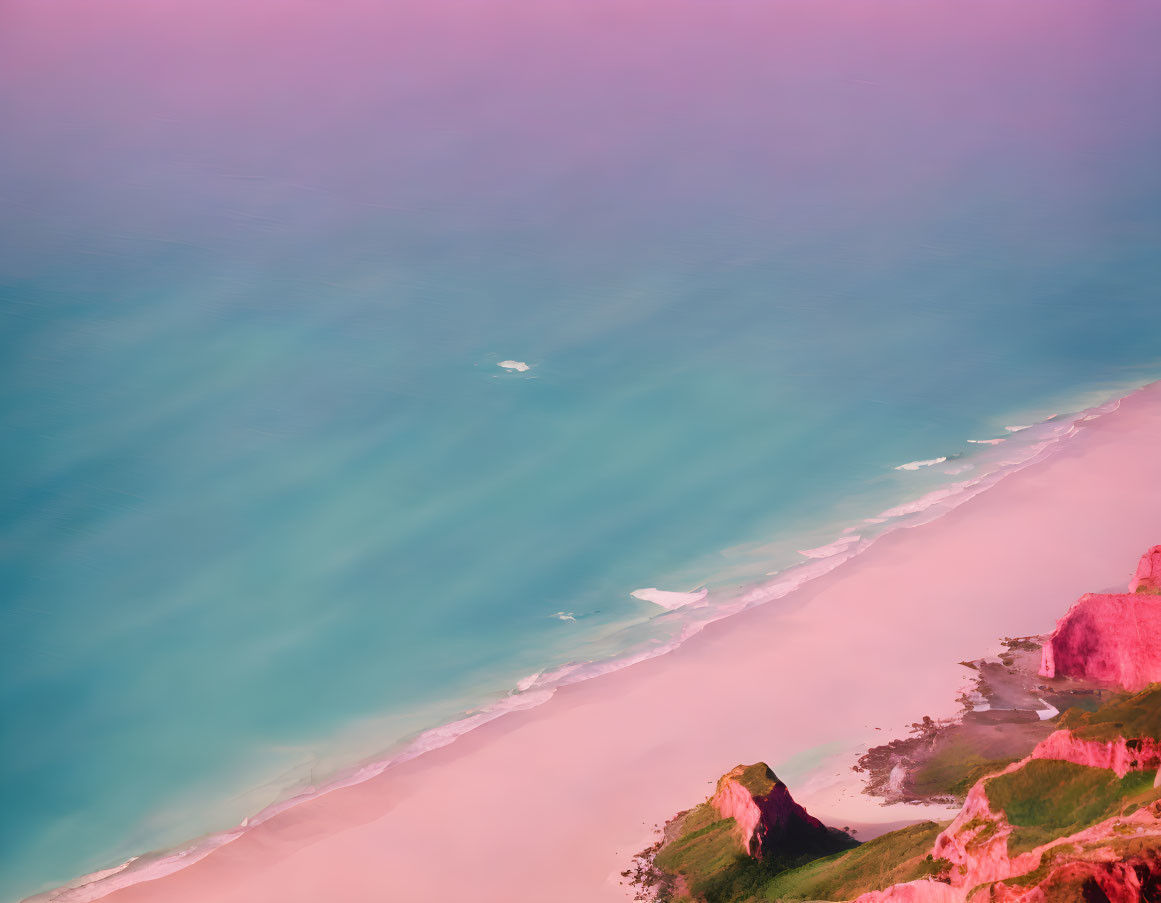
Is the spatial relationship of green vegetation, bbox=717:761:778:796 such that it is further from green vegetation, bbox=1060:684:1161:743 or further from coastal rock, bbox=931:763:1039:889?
green vegetation, bbox=1060:684:1161:743

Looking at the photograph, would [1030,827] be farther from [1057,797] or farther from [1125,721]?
[1125,721]

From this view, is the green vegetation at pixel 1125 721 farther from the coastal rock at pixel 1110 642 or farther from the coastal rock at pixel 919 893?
the coastal rock at pixel 1110 642

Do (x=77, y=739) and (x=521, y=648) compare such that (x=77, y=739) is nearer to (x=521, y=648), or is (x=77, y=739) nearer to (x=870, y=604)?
(x=521, y=648)

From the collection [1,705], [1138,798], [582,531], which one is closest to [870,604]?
[582,531]

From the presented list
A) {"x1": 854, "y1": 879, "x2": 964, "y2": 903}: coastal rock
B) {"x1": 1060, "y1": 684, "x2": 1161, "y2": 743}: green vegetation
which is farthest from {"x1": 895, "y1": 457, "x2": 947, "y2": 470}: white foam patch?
{"x1": 854, "y1": 879, "x2": 964, "y2": 903}: coastal rock

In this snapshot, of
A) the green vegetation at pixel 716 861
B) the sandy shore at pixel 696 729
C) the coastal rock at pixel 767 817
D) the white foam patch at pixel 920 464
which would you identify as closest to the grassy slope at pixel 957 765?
the sandy shore at pixel 696 729

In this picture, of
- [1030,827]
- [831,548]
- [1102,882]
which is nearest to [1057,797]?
[1030,827]
